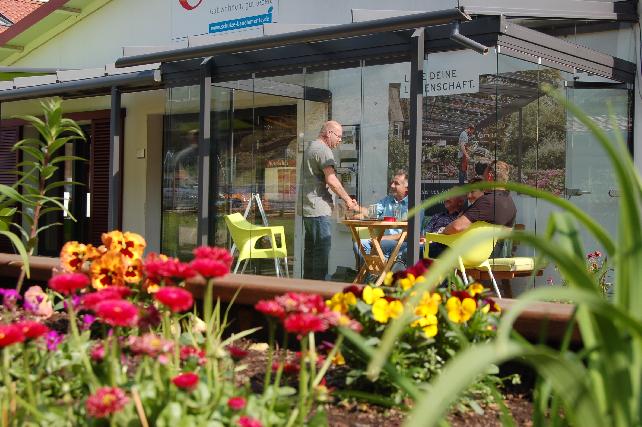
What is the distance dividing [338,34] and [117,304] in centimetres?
515

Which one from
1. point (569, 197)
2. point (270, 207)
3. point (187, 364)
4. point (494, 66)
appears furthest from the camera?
point (270, 207)

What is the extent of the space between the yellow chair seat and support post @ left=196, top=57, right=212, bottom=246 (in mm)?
2836

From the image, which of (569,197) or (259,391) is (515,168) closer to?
(569,197)

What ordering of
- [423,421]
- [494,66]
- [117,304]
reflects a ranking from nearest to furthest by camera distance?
[423,421] < [117,304] < [494,66]

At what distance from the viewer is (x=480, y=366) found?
823 millimetres

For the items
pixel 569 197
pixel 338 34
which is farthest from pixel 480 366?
pixel 569 197

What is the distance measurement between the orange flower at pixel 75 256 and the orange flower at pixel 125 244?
74mm

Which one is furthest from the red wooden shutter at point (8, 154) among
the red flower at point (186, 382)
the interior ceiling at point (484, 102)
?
the red flower at point (186, 382)

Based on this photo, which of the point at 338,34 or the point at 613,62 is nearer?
the point at 338,34

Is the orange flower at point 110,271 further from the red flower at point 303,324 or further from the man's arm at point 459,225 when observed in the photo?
the man's arm at point 459,225

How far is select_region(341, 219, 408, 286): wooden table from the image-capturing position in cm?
680

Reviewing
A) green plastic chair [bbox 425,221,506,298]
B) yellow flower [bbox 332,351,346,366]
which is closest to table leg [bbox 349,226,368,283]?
green plastic chair [bbox 425,221,506,298]

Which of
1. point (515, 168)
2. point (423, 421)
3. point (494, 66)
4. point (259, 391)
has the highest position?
point (494, 66)

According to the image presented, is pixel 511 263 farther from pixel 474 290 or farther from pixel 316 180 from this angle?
pixel 474 290
